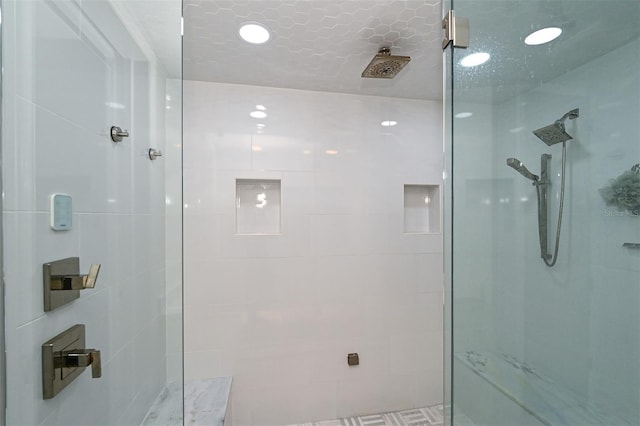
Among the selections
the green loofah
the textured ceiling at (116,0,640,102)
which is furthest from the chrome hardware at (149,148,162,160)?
the green loofah

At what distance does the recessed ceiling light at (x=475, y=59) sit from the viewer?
3.51 ft

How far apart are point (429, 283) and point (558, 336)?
3.16ft

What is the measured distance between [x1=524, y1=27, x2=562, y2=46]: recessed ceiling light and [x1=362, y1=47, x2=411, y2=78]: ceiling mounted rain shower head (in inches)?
23.1

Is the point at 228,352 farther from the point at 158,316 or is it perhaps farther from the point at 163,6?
the point at 163,6

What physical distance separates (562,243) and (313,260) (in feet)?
4.23

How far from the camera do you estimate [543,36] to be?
3.50ft

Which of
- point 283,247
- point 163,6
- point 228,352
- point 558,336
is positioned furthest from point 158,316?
point 558,336

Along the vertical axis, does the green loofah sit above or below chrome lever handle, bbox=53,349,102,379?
above

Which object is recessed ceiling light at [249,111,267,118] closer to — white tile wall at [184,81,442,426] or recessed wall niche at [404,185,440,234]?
white tile wall at [184,81,442,426]

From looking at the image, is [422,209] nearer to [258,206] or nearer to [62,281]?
[258,206]

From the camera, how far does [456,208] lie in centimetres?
112

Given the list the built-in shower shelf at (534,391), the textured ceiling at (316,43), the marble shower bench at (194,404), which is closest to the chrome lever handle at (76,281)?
the marble shower bench at (194,404)

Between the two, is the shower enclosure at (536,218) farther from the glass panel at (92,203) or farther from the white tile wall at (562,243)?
the glass panel at (92,203)

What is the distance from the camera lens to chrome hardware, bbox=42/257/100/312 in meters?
0.76
